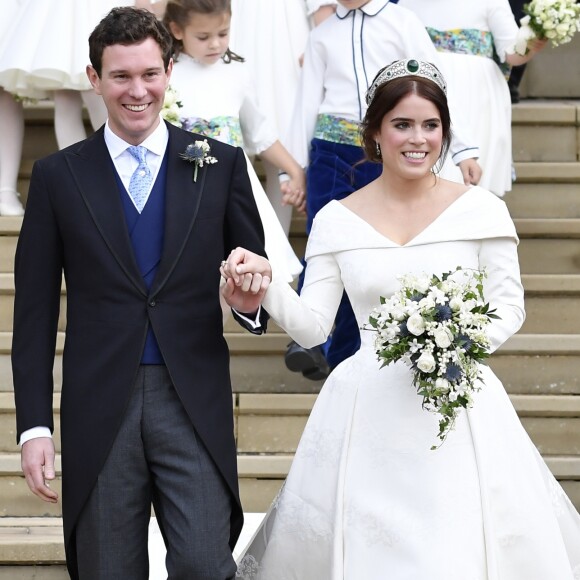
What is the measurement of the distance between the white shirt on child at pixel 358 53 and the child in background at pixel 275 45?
102 centimetres

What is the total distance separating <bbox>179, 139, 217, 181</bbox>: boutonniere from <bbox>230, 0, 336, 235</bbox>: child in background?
3.45 metres

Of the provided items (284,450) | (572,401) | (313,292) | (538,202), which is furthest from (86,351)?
(538,202)

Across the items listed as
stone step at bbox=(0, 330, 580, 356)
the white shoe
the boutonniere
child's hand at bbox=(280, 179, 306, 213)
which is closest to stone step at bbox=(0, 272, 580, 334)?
stone step at bbox=(0, 330, 580, 356)

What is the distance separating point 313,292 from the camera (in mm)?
4449

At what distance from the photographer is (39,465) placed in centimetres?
395

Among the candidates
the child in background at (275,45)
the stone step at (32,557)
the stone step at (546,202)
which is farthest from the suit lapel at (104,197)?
the stone step at (546,202)

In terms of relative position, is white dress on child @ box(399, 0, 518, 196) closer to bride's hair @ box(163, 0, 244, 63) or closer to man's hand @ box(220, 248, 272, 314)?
bride's hair @ box(163, 0, 244, 63)

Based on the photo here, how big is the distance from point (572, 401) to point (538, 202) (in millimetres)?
1826

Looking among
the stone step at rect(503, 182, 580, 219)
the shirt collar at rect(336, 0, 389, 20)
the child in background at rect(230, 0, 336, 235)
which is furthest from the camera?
the stone step at rect(503, 182, 580, 219)

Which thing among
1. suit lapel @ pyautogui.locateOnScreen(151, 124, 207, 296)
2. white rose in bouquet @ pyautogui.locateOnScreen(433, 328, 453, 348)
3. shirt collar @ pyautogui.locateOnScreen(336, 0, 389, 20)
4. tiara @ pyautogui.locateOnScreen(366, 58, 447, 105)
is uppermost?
shirt collar @ pyautogui.locateOnScreen(336, 0, 389, 20)

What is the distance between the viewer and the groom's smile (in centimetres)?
399

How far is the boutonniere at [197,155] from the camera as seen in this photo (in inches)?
161

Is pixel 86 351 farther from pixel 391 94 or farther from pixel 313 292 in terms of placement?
pixel 391 94

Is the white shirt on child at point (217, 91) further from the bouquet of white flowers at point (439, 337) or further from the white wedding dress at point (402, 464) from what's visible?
the bouquet of white flowers at point (439, 337)
